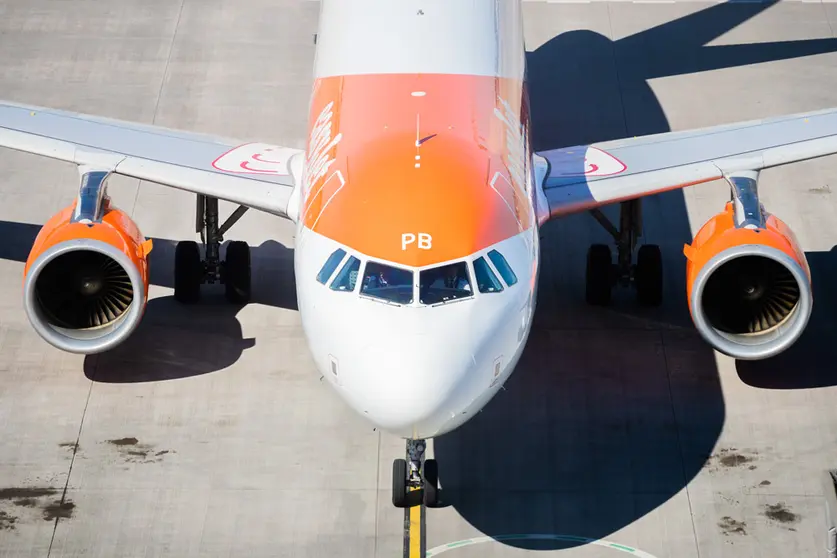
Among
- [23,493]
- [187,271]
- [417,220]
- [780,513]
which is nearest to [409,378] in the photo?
[417,220]

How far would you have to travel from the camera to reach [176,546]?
15156mm

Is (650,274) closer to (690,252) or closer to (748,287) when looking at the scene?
(690,252)

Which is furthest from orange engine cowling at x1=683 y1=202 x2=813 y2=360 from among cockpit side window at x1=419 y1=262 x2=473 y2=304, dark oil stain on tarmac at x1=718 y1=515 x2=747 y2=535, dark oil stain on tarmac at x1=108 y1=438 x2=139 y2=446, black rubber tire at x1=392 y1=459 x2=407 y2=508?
dark oil stain on tarmac at x1=108 y1=438 x2=139 y2=446

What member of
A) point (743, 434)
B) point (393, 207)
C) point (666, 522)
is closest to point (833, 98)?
point (743, 434)

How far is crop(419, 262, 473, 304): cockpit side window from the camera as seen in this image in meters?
12.9

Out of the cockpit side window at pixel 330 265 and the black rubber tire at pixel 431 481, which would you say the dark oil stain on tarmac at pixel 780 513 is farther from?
the cockpit side window at pixel 330 265

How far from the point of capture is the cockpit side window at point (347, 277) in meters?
13.1

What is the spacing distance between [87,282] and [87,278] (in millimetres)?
53

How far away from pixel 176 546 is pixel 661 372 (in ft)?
21.8

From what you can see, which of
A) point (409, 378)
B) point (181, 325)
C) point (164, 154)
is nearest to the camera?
point (409, 378)

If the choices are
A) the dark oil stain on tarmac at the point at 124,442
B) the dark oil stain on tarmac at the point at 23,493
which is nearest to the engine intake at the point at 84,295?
the dark oil stain on tarmac at the point at 124,442

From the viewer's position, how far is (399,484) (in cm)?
1498

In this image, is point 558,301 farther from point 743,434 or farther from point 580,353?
point 743,434

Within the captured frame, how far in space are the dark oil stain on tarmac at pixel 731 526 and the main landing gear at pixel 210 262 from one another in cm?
717
